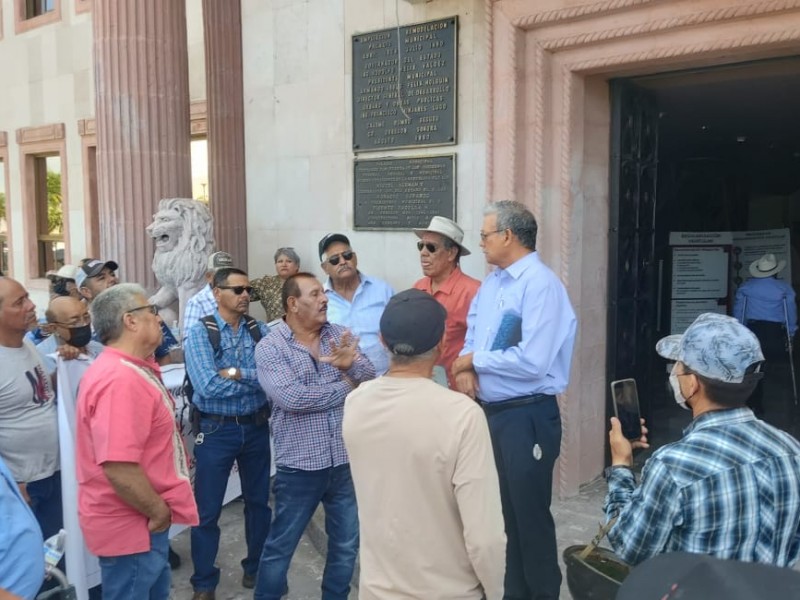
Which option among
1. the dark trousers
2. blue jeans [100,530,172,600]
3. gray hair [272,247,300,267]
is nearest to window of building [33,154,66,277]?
gray hair [272,247,300,267]

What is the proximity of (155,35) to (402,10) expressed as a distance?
7.01ft

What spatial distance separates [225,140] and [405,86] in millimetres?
2238

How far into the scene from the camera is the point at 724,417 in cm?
188

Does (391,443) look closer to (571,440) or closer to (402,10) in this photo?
(571,440)

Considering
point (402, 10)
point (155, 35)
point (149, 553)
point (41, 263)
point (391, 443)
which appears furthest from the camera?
point (41, 263)

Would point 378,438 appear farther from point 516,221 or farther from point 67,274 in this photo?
point 67,274

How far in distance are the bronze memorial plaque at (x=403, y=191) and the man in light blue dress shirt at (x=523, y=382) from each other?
→ 1939 millimetres

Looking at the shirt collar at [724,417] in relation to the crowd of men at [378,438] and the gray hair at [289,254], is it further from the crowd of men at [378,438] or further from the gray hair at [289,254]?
the gray hair at [289,254]

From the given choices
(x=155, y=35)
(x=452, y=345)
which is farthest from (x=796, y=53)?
(x=155, y=35)

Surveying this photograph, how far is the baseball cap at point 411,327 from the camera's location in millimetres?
2164

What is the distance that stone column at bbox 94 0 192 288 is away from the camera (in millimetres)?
5906

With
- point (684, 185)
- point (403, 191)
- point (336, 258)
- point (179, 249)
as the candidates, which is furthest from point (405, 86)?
point (684, 185)

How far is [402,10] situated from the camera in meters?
5.54

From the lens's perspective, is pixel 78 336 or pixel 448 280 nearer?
pixel 78 336
